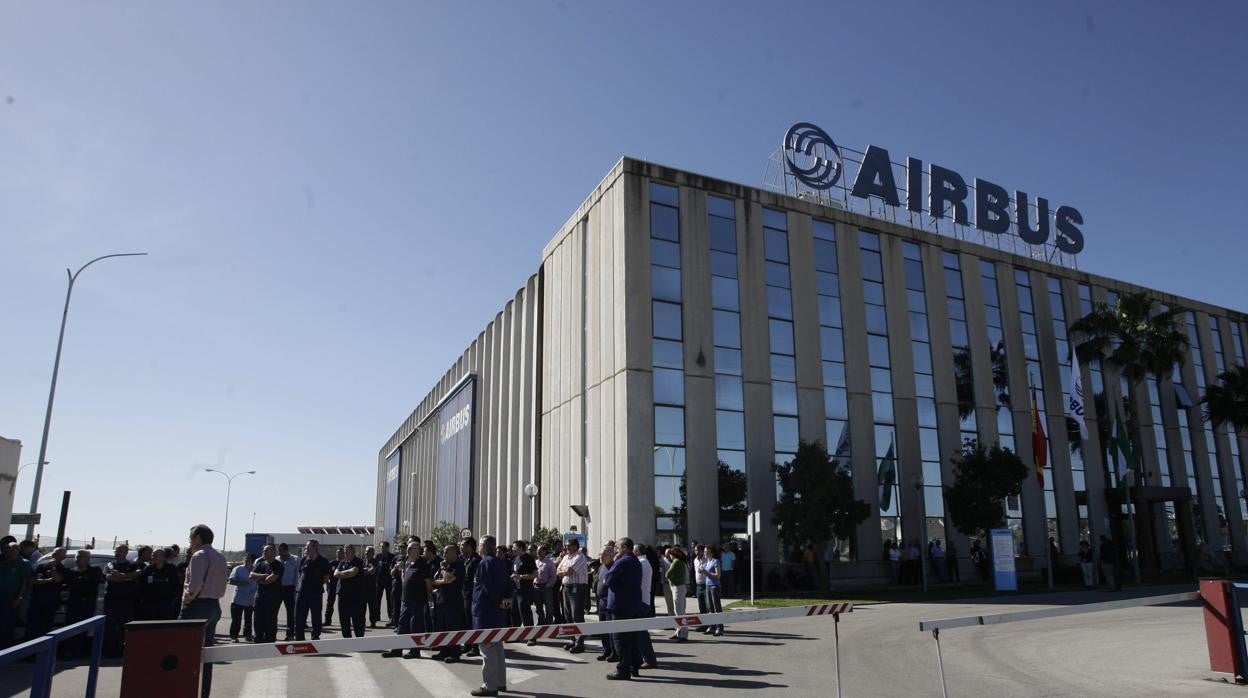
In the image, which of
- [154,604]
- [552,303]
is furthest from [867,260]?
[154,604]

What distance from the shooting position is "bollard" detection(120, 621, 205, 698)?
17.9 feet

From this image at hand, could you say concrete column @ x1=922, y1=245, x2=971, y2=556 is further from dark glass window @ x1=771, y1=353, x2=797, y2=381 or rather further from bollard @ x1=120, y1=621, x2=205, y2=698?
bollard @ x1=120, y1=621, x2=205, y2=698

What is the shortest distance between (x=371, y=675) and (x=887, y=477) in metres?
23.5

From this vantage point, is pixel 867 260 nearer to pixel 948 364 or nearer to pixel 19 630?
pixel 948 364

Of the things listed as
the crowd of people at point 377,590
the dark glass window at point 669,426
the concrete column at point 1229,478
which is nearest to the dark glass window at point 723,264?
the dark glass window at point 669,426

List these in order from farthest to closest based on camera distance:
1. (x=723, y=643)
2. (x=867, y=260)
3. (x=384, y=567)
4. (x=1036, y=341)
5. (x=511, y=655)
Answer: (x=1036, y=341) < (x=867, y=260) < (x=384, y=567) < (x=723, y=643) < (x=511, y=655)

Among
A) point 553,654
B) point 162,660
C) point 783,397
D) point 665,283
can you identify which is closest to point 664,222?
point 665,283

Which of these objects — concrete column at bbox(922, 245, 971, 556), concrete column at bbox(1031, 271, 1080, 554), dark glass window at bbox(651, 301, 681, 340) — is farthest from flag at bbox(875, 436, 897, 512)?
concrete column at bbox(1031, 271, 1080, 554)

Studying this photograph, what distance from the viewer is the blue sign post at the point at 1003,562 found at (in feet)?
83.2

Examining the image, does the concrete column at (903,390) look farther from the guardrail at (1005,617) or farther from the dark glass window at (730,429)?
the guardrail at (1005,617)

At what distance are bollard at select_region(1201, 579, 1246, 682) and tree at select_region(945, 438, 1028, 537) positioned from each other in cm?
2055

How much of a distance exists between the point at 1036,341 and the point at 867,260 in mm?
10120

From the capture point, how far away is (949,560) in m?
30.4

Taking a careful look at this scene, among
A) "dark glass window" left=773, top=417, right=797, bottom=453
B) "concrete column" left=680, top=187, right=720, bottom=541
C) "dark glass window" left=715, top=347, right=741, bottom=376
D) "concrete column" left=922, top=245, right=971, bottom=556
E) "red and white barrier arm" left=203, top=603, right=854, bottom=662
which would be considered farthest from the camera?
"concrete column" left=922, top=245, right=971, bottom=556
